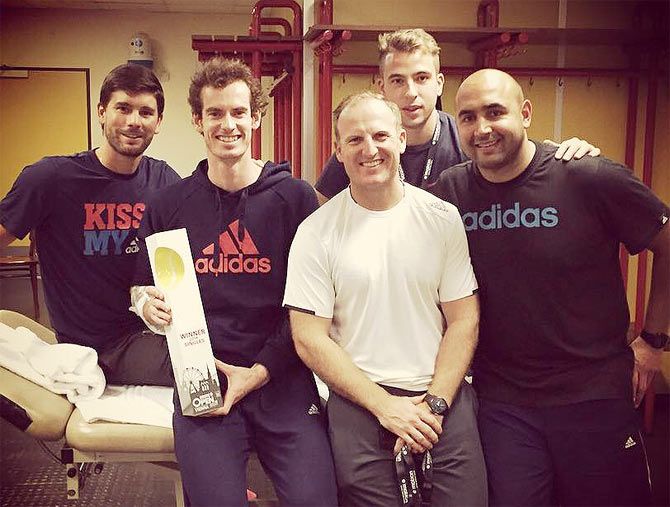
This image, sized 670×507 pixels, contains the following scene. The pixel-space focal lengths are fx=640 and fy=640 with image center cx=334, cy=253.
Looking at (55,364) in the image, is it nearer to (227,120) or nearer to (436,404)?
(227,120)

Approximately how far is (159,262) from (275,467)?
2.23 ft

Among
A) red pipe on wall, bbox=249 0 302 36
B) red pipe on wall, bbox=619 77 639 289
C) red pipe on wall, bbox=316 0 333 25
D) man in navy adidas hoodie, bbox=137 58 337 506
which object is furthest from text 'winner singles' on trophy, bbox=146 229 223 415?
red pipe on wall, bbox=619 77 639 289

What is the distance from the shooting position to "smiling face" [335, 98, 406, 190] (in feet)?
5.87

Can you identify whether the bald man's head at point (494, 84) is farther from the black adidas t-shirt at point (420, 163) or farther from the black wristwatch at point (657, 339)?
the black wristwatch at point (657, 339)

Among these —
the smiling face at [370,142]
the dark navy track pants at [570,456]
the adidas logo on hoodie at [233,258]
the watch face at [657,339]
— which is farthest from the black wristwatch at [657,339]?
the adidas logo on hoodie at [233,258]

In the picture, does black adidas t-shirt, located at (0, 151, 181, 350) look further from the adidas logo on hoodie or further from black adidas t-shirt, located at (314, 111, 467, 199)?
black adidas t-shirt, located at (314, 111, 467, 199)

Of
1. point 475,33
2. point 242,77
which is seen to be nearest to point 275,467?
point 242,77

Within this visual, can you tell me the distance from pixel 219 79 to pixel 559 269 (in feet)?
3.77

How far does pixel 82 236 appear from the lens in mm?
2289

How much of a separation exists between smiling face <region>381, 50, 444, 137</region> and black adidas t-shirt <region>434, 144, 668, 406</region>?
567 mm

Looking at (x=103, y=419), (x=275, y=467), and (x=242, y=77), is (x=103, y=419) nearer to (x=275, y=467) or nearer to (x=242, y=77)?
(x=275, y=467)

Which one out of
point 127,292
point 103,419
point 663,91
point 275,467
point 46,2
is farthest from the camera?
point 46,2

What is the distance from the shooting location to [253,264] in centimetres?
194

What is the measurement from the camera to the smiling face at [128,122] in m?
2.31
